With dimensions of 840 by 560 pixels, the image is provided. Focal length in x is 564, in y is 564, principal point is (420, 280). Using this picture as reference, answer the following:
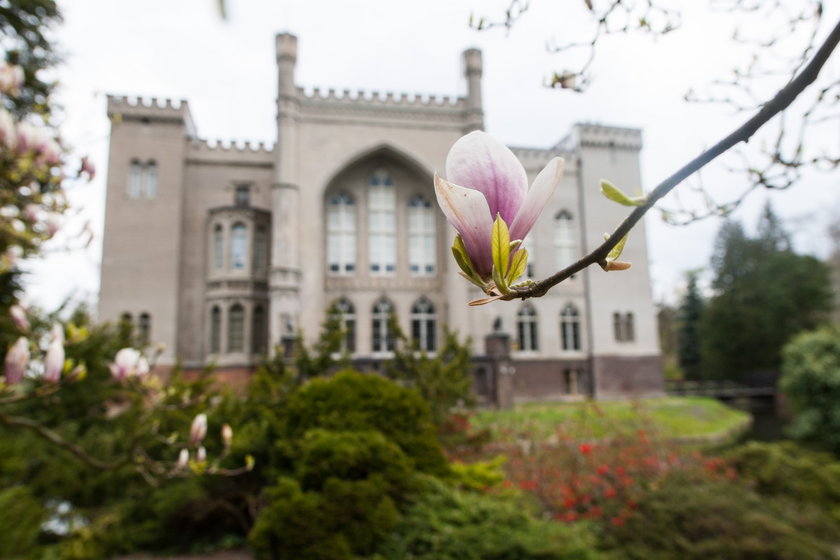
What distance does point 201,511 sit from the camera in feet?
24.2

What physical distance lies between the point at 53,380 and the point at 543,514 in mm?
6552

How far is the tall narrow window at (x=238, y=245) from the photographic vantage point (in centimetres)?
2056

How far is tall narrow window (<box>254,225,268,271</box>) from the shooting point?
827 inches

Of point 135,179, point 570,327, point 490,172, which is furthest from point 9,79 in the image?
point 570,327

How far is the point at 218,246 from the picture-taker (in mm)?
20656

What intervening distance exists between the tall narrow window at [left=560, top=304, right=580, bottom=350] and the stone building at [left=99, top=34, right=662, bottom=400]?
6cm

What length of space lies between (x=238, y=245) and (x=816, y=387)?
18.3m

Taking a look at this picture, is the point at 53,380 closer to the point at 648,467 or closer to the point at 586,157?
the point at 648,467

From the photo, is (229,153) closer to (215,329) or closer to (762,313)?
(215,329)

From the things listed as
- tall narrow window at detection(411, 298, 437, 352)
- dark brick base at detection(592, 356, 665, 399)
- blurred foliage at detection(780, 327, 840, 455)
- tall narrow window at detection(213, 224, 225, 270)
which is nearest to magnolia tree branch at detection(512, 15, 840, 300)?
blurred foliage at detection(780, 327, 840, 455)

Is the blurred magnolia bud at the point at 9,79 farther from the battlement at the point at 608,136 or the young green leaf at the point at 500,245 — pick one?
the battlement at the point at 608,136

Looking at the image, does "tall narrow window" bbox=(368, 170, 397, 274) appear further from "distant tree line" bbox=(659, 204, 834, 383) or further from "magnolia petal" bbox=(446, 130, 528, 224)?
"magnolia petal" bbox=(446, 130, 528, 224)

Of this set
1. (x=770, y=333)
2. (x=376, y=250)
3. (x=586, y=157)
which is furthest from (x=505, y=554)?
(x=770, y=333)

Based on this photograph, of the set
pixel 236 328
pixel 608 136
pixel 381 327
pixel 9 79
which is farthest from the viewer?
pixel 608 136
